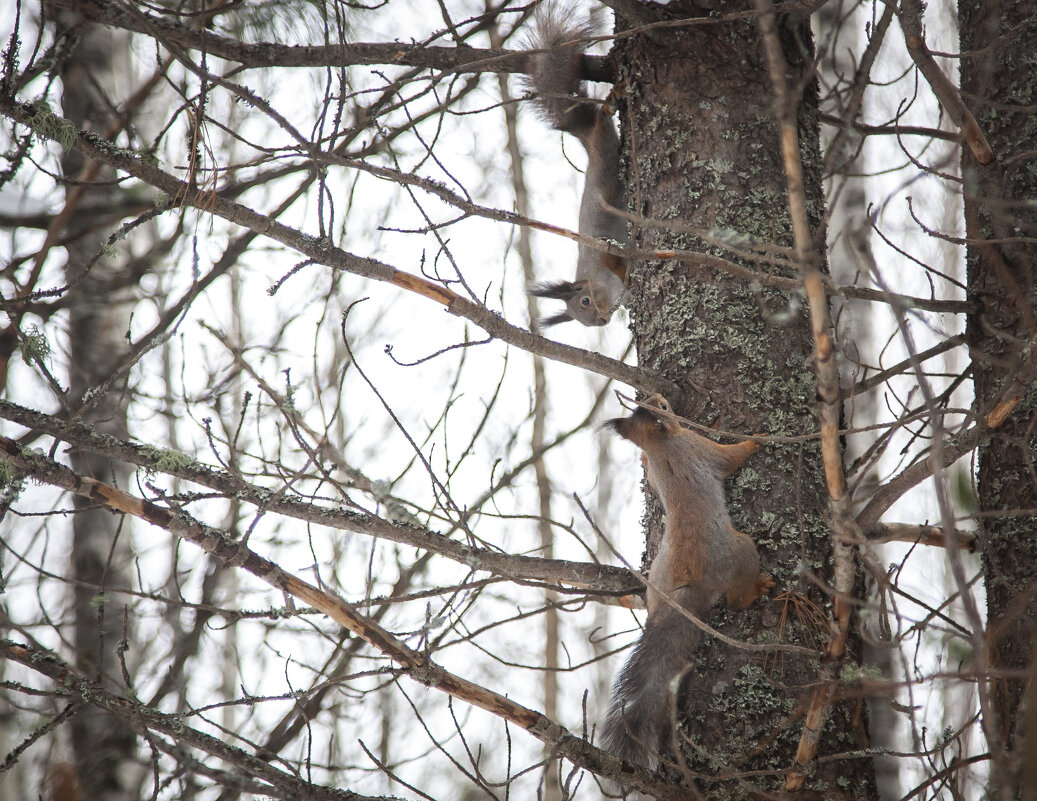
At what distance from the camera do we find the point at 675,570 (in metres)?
2.34

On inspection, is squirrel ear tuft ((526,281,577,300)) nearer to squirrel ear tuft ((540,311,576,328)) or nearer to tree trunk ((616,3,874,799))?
squirrel ear tuft ((540,311,576,328))

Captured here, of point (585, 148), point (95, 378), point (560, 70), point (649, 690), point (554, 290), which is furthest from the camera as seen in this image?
point (554, 290)

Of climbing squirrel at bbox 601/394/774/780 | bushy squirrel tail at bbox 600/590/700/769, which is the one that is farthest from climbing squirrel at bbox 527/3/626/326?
bushy squirrel tail at bbox 600/590/700/769

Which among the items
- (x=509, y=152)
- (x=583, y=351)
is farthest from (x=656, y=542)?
(x=509, y=152)

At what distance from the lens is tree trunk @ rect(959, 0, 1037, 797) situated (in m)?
2.06

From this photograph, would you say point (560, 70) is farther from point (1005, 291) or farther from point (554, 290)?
point (1005, 291)

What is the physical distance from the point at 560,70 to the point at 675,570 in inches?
82.9

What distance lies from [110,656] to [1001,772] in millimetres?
3670

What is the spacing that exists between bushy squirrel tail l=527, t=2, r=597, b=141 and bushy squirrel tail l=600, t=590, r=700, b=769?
202 centimetres

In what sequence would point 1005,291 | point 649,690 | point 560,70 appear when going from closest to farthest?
1. point 649,690
2. point 1005,291
3. point 560,70

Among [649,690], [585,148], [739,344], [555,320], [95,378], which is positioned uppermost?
[585,148]

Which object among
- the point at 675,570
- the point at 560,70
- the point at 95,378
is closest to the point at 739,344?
the point at 675,570

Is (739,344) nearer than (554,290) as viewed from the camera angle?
Yes

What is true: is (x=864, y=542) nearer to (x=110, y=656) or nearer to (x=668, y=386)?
(x=668, y=386)
